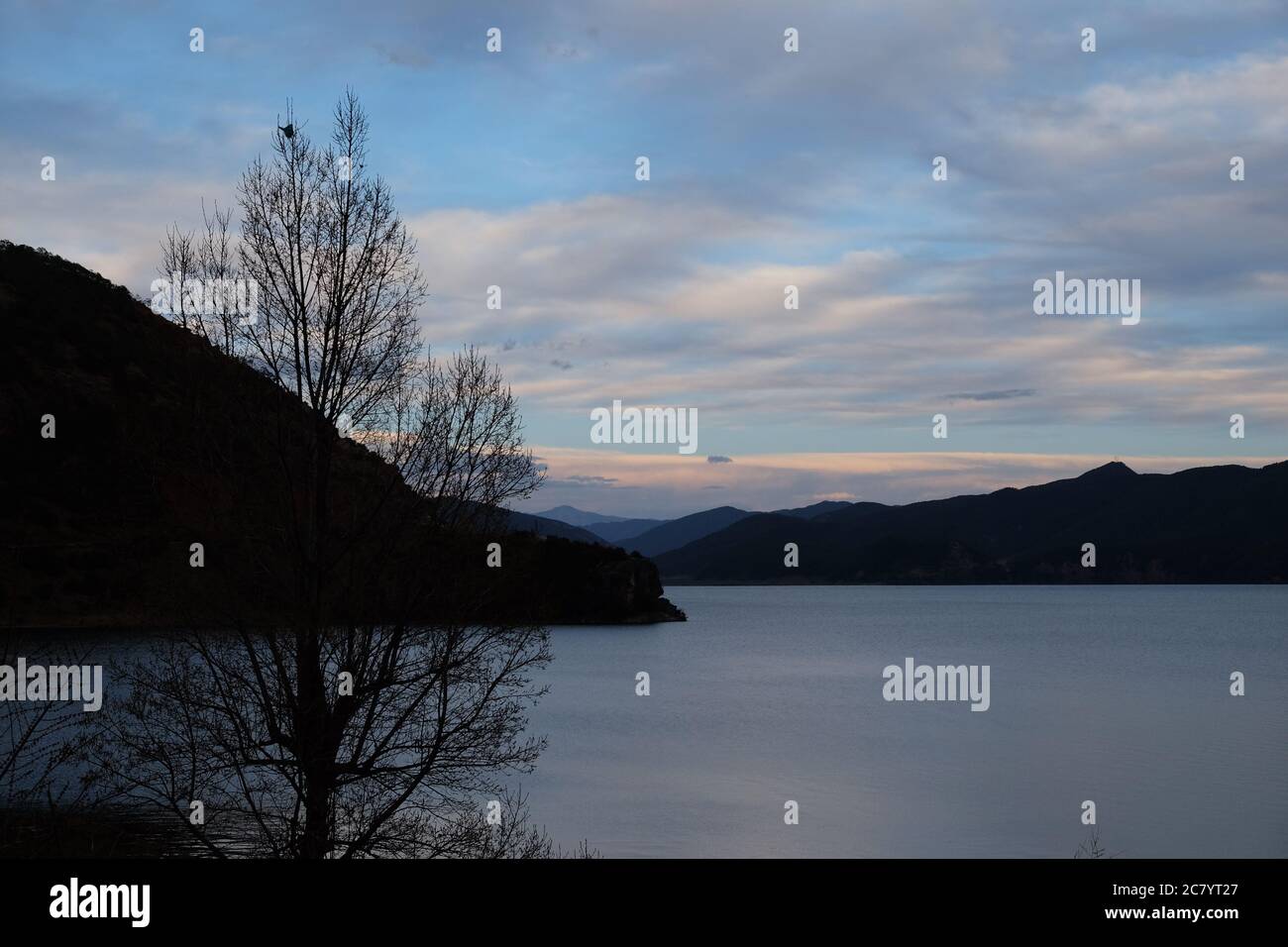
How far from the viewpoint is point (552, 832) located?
4084cm

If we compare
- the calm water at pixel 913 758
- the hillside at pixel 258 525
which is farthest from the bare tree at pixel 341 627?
the calm water at pixel 913 758

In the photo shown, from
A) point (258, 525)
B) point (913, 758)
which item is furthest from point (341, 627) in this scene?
point (913, 758)

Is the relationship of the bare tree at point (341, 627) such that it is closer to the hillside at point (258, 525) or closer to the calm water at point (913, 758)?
the hillside at point (258, 525)

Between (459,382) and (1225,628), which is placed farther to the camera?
(1225,628)

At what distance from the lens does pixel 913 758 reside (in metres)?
61.4

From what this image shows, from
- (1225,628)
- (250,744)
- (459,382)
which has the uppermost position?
(459,382)

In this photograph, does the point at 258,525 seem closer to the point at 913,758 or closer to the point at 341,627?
the point at 341,627

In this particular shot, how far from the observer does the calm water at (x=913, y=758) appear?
43.1m

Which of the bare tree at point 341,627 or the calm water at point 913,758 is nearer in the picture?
the bare tree at point 341,627

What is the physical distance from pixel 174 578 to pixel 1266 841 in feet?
141
